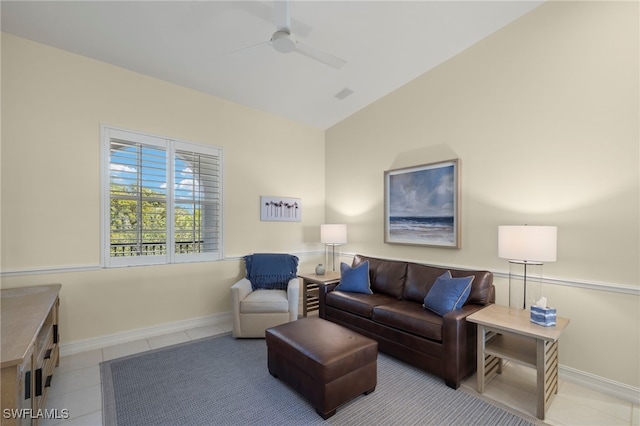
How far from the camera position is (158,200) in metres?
3.46

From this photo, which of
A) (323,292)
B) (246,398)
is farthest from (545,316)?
(246,398)

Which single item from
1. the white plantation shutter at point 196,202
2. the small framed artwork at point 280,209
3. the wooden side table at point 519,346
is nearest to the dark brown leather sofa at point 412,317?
the wooden side table at point 519,346

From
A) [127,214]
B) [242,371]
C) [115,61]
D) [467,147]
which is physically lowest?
[242,371]

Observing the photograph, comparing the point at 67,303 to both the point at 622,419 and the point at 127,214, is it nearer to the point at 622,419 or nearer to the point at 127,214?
the point at 127,214

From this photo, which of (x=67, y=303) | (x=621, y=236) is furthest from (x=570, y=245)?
(x=67, y=303)

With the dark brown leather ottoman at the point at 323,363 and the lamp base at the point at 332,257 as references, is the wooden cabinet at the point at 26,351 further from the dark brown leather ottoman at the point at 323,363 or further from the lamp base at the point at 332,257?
the lamp base at the point at 332,257

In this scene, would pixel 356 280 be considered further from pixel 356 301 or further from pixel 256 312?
pixel 256 312

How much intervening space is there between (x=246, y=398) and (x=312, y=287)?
2.12m

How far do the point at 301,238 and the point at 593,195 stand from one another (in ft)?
11.9

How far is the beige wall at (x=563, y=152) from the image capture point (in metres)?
2.26

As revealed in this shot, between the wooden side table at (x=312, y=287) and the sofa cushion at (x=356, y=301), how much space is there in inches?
10.3

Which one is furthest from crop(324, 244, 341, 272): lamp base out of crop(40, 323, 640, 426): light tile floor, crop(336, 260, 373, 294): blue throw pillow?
crop(40, 323, 640, 426): light tile floor

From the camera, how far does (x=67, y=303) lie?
2.94 m

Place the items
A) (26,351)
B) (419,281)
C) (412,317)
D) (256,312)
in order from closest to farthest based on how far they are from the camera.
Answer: (26,351) < (412,317) < (419,281) < (256,312)
